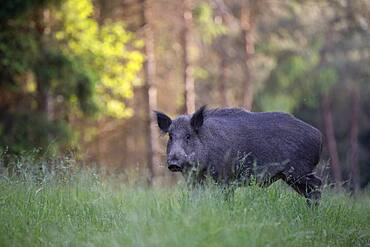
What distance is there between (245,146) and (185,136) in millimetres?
960

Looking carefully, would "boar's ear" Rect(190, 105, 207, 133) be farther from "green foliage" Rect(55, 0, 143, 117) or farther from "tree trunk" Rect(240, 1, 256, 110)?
"tree trunk" Rect(240, 1, 256, 110)

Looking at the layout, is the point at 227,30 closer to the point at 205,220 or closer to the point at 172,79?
the point at 172,79

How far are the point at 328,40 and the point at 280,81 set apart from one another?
2.73m

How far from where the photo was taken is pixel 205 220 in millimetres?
6359

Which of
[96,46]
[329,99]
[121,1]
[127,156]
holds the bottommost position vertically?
[127,156]

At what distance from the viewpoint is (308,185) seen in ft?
31.2

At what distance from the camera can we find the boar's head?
870 centimetres

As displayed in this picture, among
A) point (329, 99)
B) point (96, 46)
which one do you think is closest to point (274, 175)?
point (96, 46)

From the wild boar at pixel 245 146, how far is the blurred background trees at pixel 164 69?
9.17 meters

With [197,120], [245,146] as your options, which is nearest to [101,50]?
[245,146]

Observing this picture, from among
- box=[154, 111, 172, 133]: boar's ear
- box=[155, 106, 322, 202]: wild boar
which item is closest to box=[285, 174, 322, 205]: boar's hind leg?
box=[155, 106, 322, 202]: wild boar

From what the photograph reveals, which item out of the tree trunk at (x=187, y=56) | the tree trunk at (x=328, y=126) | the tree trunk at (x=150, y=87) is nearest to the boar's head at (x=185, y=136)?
the tree trunk at (x=150, y=87)

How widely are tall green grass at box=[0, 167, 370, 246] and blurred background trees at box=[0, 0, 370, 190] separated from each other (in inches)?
367

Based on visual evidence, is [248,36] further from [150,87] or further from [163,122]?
[163,122]
